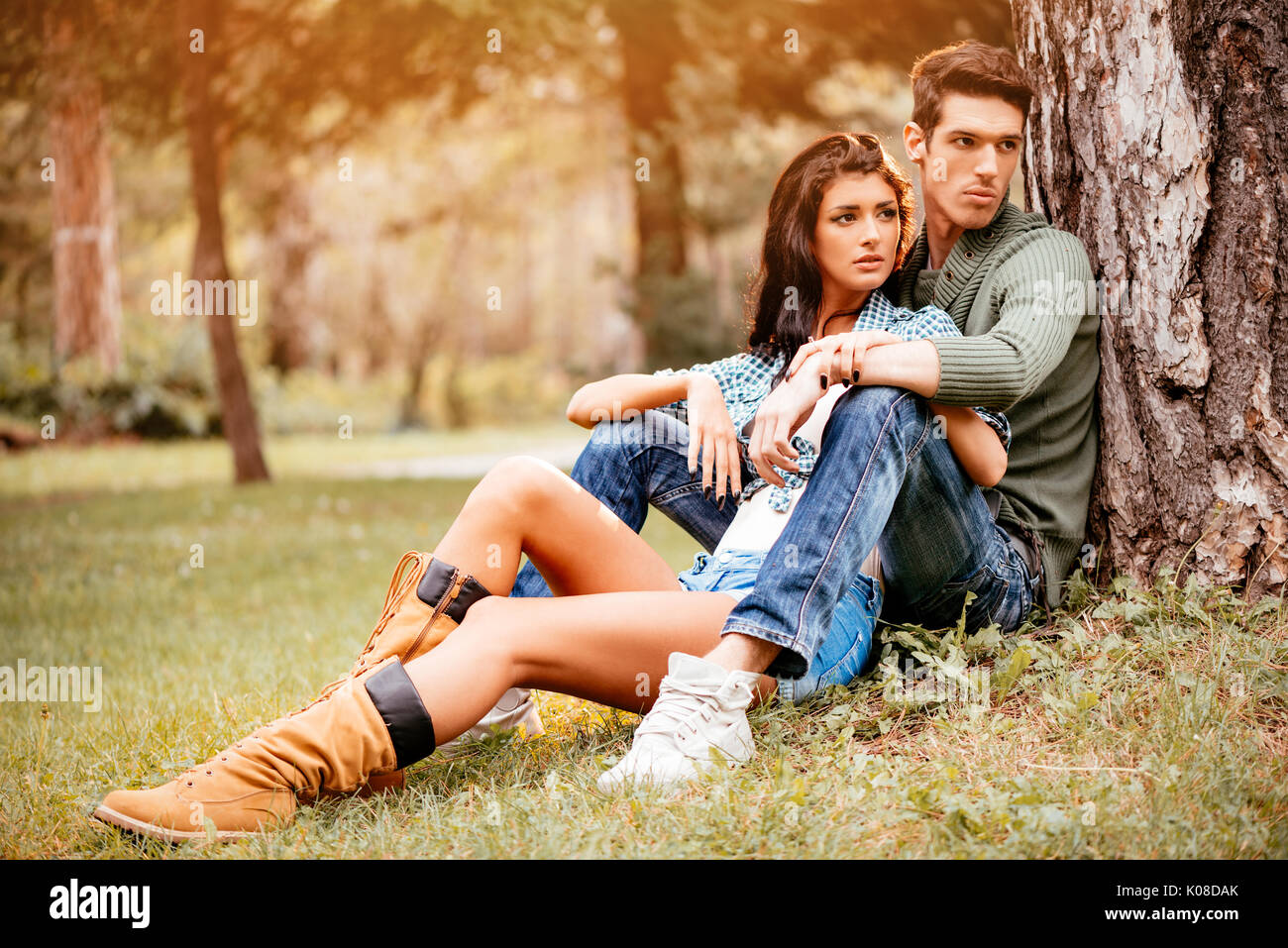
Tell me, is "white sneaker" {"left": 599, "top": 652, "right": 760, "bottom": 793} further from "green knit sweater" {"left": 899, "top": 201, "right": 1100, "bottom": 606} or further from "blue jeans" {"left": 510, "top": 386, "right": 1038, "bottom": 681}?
"green knit sweater" {"left": 899, "top": 201, "right": 1100, "bottom": 606}

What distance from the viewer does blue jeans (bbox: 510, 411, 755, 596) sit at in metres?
3.04

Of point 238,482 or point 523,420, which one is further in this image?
point 523,420

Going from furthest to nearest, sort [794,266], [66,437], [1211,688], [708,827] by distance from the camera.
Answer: [66,437]
[794,266]
[1211,688]
[708,827]

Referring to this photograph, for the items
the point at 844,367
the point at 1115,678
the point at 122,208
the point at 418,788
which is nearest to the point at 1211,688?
the point at 1115,678

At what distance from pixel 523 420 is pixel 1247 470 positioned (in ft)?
74.4

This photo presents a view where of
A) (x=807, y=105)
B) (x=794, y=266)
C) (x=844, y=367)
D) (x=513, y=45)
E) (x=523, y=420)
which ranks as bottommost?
(x=523, y=420)

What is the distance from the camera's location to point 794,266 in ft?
10.1

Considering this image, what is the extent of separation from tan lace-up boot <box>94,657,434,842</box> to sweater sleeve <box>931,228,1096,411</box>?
4.61 ft

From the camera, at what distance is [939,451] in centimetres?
248

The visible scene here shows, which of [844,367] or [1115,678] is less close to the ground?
[844,367]

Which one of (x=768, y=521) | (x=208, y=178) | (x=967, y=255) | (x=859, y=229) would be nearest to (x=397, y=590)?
(x=768, y=521)

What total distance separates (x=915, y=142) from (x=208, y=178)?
8.56 meters

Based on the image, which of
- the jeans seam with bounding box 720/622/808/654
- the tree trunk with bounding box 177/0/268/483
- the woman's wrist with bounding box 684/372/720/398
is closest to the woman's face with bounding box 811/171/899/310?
the woman's wrist with bounding box 684/372/720/398
